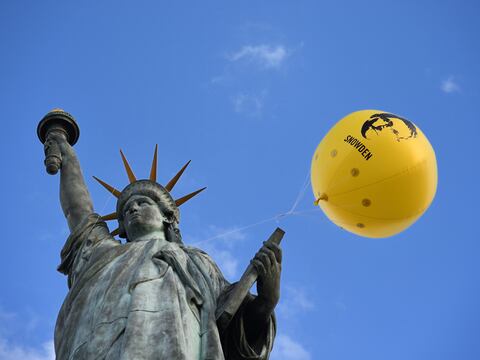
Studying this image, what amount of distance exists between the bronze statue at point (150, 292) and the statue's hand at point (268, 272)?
1 centimetres

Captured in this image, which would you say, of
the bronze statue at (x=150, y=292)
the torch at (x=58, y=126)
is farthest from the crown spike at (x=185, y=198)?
the torch at (x=58, y=126)

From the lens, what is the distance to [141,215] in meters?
12.3

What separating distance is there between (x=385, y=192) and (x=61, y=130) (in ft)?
16.1

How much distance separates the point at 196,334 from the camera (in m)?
9.92

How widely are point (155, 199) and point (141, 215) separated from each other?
1.56 feet

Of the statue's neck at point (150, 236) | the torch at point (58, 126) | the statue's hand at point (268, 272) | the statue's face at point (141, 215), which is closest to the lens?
the statue's hand at point (268, 272)

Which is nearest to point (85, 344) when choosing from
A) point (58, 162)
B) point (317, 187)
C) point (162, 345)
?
point (162, 345)

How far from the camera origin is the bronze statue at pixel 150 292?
957cm

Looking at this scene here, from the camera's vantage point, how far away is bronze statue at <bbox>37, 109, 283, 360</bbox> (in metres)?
9.57

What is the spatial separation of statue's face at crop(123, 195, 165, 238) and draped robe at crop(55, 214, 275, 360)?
17.2 inches

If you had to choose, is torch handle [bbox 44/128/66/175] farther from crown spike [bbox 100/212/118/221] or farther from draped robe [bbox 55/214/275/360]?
draped robe [bbox 55/214/275/360]

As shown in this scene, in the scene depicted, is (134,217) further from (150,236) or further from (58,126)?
(58,126)

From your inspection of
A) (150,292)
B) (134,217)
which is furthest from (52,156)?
(150,292)

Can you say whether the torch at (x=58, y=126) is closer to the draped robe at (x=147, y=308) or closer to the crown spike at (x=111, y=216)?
the crown spike at (x=111, y=216)
